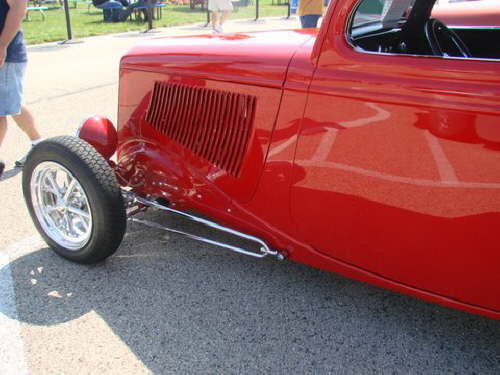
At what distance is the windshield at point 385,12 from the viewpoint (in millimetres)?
2006

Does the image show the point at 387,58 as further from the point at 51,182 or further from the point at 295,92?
the point at 51,182

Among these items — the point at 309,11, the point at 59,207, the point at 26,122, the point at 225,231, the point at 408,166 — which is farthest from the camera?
the point at 309,11

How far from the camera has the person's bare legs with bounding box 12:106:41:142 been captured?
12.9 ft

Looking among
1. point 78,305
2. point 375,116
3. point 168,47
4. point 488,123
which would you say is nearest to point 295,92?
point 375,116

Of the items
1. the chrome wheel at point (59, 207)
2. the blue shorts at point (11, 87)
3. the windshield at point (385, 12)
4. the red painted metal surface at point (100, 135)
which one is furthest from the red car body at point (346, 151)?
the blue shorts at point (11, 87)

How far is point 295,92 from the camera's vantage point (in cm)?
186

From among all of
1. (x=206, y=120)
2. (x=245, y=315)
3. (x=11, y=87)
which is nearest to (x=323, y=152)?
(x=206, y=120)

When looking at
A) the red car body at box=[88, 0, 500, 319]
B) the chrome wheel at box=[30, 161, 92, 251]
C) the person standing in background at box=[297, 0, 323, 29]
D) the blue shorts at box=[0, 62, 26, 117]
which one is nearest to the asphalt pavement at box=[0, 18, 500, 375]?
the chrome wheel at box=[30, 161, 92, 251]

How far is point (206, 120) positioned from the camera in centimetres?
228

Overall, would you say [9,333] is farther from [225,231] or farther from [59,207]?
[225,231]

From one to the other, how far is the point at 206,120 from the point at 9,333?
1.30 metres

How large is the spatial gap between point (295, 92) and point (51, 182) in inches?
57.8

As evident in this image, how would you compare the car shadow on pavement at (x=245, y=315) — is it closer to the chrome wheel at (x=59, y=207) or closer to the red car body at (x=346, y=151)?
the chrome wheel at (x=59, y=207)

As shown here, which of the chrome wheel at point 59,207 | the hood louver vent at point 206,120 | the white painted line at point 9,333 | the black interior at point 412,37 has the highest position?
the black interior at point 412,37
